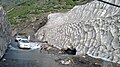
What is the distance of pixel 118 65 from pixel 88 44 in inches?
275

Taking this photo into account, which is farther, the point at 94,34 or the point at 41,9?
the point at 41,9

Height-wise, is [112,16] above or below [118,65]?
above

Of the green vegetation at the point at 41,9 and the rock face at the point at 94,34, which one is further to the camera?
the green vegetation at the point at 41,9

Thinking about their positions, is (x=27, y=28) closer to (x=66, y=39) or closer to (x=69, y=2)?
(x=66, y=39)

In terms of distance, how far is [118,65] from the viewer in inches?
1028

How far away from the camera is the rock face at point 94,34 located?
2897 centimetres

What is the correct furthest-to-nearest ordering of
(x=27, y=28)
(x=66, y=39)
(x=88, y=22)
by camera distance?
(x=27, y=28) < (x=66, y=39) < (x=88, y=22)

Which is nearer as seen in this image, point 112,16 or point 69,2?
point 112,16

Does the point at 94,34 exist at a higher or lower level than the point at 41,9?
lower

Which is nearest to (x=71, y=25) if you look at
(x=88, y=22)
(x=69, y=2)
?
(x=88, y=22)

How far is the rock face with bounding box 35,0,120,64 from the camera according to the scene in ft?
95.1

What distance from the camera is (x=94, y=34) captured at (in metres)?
32.5

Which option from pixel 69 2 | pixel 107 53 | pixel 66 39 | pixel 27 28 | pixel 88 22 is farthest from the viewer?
pixel 69 2

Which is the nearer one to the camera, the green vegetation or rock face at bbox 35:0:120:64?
rock face at bbox 35:0:120:64
